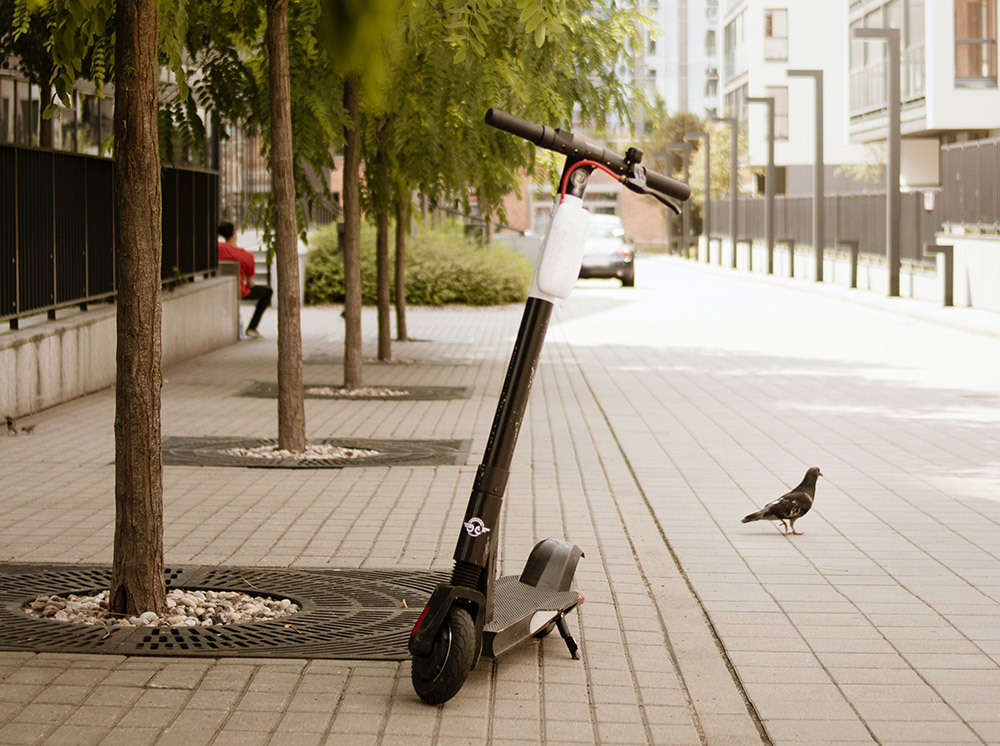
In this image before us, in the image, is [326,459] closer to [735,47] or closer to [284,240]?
[284,240]

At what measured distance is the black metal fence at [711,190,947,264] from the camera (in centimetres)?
3300

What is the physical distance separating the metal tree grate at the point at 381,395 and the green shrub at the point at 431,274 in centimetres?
1420

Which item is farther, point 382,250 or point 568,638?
point 382,250

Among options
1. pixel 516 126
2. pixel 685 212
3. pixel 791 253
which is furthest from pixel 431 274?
pixel 685 212

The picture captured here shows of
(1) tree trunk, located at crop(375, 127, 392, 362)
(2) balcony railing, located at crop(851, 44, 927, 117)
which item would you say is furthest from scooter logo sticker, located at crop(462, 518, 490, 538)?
(2) balcony railing, located at crop(851, 44, 927, 117)

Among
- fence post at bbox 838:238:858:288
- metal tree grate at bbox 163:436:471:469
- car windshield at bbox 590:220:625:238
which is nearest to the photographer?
metal tree grate at bbox 163:436:471:469

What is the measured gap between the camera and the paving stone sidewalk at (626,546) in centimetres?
458

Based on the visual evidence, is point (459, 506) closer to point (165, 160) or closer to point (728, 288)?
point (165, 160)

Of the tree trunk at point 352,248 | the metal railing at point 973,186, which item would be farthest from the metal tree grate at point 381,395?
the metal railing at point 973,186

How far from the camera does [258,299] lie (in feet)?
78.3

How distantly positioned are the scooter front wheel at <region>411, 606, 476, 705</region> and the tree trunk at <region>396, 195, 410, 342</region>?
40.5 ft

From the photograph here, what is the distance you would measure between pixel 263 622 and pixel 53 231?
8.50 meters

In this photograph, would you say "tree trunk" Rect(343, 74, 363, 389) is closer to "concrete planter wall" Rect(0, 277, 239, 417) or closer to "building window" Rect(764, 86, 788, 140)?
"concrete planter wall" Rect(0, 277, 239, 417)

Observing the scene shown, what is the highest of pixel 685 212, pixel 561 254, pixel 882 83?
pixel 882 83
